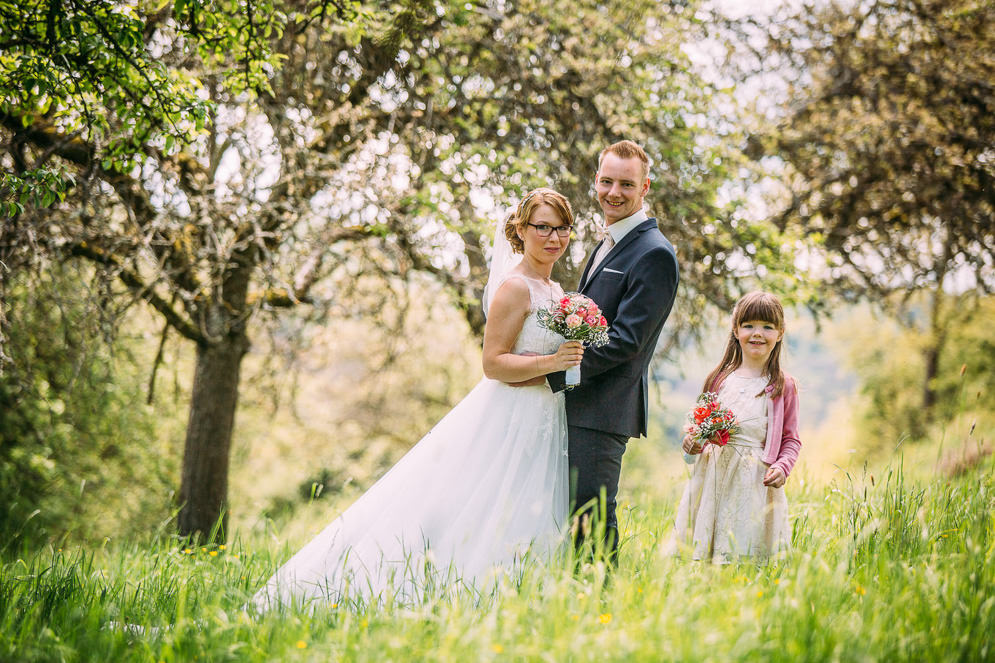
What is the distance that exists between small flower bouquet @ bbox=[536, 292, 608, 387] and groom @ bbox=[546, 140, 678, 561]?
151mm

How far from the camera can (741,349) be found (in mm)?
3693

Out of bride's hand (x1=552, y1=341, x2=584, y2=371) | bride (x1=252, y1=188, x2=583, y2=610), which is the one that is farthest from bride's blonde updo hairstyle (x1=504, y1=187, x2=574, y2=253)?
bride's hand (x1=552, y1=341, x2=584, y2=371)

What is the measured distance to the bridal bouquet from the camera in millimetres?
3311

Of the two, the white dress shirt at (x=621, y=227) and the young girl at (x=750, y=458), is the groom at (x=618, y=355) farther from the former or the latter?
the young girl at (x=750, y=458)

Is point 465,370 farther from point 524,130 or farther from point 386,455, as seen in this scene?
point 524,130

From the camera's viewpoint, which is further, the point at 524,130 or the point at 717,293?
the point at 717,293

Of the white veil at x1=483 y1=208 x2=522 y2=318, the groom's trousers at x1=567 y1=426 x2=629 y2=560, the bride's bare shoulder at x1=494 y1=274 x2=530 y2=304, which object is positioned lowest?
the groom's trousers at x1=567 y1=426 x2=629 y2=560

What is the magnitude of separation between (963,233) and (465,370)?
572 inches

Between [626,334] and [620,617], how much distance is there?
122 centimetres

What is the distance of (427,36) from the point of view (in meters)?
5.84

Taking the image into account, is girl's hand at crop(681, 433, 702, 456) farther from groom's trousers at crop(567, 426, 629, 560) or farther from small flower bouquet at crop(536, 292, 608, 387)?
small flower bouquet at crop(536, 292, 608, 387)

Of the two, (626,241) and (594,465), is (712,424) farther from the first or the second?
(626,241)

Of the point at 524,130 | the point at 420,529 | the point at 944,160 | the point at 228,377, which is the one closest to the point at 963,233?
the point at 944,160

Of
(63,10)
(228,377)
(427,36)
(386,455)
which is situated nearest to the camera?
(63,10)
